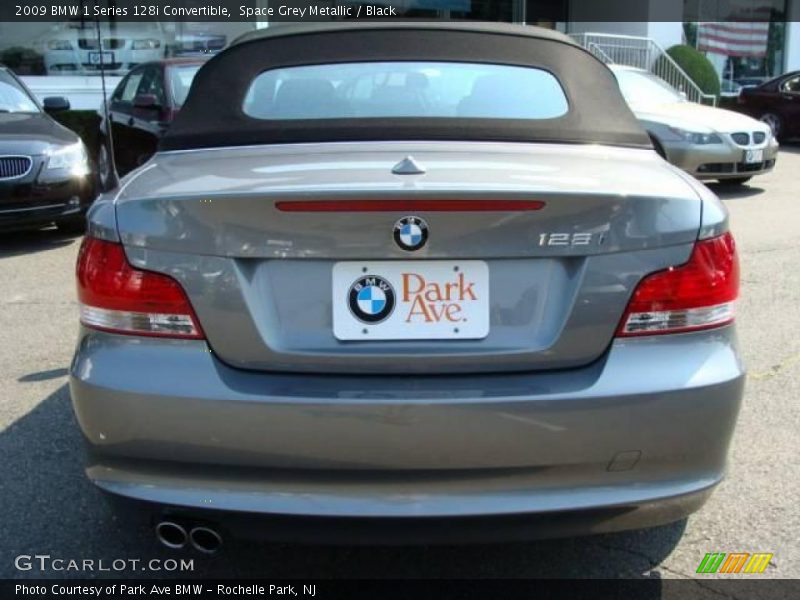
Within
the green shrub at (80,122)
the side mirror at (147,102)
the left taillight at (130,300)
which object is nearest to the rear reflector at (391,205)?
the left taillight at (130,300)

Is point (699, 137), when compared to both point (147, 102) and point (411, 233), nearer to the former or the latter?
point (147, 102)

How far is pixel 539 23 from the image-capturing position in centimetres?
2383

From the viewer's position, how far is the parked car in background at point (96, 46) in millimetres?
16438

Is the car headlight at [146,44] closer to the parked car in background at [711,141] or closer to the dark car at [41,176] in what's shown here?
the dark car at [41,176]

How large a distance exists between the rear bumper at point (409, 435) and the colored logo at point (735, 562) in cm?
69

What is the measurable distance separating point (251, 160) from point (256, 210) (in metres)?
0.49

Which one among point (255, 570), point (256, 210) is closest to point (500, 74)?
point (256, 210)

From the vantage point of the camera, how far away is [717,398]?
2.34m

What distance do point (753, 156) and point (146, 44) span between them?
37.0 ft

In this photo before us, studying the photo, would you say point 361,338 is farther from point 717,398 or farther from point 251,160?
point 717,398

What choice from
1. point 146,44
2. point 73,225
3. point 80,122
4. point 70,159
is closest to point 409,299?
point 70,159

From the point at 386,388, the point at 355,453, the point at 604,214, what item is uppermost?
the point at 604,214

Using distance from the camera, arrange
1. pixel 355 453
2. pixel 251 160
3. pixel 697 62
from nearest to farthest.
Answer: pixel 355 453 → pixel 251 160 → pixel 697 62

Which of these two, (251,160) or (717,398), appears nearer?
(717,398)
